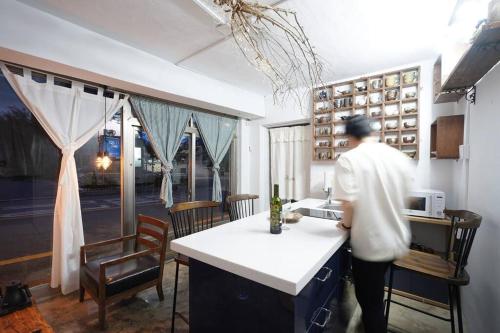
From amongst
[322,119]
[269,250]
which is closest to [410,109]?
[322,119]

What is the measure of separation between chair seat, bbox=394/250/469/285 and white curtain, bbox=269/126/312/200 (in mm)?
2147

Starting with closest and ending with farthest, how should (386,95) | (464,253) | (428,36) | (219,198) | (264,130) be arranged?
(464,253)
(428,36)
(386,95)
(219,198)
(264,130)

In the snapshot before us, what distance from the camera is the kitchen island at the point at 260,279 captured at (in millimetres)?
892

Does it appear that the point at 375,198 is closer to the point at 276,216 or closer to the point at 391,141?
the point at 276,216

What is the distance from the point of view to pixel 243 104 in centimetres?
370

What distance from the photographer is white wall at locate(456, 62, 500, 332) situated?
4.38 feet

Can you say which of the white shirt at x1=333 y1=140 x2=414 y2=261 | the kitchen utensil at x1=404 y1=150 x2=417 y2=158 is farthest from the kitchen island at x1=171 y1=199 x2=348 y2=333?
the kitchen utensil at x1=404 y1=150 x2=417 y2=158

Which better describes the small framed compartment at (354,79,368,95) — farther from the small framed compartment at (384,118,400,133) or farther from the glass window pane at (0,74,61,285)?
the glass window pane at (0,74,61,285)

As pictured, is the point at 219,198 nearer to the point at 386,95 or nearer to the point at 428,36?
the point at 386,95

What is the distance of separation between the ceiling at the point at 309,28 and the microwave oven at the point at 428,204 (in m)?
1.59

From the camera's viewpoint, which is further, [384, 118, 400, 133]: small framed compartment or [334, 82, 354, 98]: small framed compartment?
[334, 82, 354, 98]: small framed compartment

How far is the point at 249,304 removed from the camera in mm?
999

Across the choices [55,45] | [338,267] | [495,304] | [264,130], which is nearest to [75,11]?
[55,45]

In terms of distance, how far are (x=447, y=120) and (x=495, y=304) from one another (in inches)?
64.1
